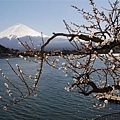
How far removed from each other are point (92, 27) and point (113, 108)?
47.3ft

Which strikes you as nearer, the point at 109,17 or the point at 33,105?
the point at 109,17

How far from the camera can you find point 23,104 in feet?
54.9

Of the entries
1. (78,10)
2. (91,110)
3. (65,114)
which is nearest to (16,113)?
(65,114)

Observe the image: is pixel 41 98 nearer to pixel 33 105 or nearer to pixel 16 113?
pixel 33 105

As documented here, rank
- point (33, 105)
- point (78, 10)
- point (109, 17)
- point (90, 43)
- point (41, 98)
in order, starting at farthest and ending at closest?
point (41, 98) < point (33, 105) < point (78, 10) < point (109, 17) < point (90, 43)

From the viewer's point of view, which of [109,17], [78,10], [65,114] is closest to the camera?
[109,17]

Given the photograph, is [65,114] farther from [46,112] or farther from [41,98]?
[41,98]

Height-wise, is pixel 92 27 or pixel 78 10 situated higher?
pixel 78 10

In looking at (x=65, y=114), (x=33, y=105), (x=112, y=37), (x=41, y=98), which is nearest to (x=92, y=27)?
(x=112, y=37)

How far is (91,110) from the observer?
1549 cm

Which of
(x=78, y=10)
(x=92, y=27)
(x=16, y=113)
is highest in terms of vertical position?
(x=78, y=10)

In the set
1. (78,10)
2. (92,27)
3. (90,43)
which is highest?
(78,10)

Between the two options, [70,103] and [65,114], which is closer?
[65,114]

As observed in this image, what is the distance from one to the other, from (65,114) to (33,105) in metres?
2.67
